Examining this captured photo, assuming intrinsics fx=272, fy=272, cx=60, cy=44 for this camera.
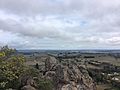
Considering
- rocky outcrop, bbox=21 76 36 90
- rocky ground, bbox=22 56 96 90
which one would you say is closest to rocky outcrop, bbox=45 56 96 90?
rocky ground, bbox=22 56 96 90

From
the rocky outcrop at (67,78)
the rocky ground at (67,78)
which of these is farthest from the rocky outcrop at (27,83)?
the rocky outcrop at (67,78)

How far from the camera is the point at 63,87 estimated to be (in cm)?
4475

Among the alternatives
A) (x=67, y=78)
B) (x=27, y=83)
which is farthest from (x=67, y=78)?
(x=27, y=83)

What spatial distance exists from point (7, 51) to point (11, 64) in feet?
7.88

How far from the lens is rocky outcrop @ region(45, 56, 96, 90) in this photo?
46.0 m

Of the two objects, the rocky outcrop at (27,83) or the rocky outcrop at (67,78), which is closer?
the rocky outcrop at (27,83)

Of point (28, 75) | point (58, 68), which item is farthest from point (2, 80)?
point (58, 68)

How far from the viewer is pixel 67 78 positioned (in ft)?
157

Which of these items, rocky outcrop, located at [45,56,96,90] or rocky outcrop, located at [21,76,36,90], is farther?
rocky outcrop, located at [45,56,96,90]

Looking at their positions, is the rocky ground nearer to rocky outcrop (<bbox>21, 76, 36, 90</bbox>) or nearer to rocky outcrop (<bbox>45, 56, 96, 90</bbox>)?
rocky outcrop (<bbox>45, 56, 96, 90</bbox>)

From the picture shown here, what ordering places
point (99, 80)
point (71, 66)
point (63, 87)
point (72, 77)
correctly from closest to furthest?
point (63, 87), point (72, 77), point (71, 66), point (99, 80)

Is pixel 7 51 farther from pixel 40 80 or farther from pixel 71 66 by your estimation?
pixel 71 66

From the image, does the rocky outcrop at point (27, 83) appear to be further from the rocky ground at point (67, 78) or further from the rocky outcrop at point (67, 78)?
the rocky outcrop at point (67, 78)

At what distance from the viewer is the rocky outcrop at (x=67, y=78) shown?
151ft
